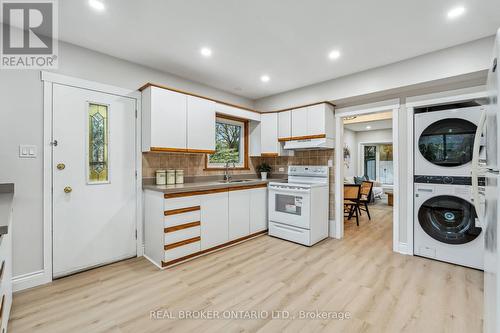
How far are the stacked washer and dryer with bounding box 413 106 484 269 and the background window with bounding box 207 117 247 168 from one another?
2692 mm

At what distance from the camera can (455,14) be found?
2.00 m

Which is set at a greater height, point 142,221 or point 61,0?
point 61,0

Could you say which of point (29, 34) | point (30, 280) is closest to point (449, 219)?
point (30, 280)

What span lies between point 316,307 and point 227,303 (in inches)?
29.6

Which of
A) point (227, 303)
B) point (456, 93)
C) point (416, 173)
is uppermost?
point (456, 93)

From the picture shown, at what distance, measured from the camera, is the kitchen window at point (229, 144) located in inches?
156

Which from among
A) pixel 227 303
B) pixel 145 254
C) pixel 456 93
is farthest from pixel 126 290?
pixel 456 93

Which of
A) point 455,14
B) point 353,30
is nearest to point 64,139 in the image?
point 353,30

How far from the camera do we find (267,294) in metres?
2.10

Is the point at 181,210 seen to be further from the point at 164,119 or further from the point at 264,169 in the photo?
the point at 264,169

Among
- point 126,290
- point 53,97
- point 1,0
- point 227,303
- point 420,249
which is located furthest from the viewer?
point 420,249

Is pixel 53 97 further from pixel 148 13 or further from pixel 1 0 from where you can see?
pixel 148 13

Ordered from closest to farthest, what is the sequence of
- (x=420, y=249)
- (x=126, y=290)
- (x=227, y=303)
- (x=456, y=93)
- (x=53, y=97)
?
(x=227, y=303), (x=126, y=290), (x=53, y=97), (x=456, y=93), (x=420, y=249)

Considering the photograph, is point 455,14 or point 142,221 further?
point 142,221
